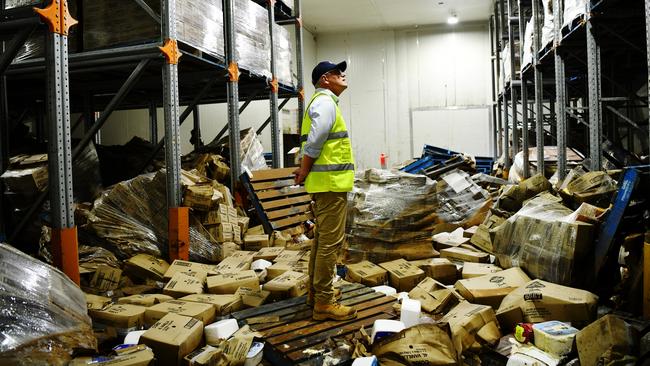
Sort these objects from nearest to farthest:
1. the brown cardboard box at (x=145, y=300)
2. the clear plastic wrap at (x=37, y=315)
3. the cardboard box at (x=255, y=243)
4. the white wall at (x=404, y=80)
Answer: the clear plastic wrap at (x=37, y=315), the brown cardboard box at (x=145, y=300), the cardboard box at (x=255, y=243), the white wall at (x=404, y=80)

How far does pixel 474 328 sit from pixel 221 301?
74.5 inches

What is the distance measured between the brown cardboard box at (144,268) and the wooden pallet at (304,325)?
4.25 ft

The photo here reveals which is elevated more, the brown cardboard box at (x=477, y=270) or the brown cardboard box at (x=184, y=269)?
the brown cardboard box at (x=184, y=269)

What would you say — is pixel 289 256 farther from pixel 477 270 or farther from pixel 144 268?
pixel 477 270

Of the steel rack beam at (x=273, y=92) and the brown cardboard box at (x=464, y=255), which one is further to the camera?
the steel rack beam at (x=273, y=92)

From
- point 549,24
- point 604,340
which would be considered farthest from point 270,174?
point 604,340

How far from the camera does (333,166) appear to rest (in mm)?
3299

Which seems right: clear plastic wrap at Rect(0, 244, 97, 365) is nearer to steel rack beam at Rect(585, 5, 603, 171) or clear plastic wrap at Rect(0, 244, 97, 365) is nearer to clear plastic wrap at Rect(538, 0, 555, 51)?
steel rack beam at Rect(585, 5, 603, 171)

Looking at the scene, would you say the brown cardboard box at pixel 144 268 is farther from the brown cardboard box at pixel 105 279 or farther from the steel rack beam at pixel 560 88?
the steel rack beam at pixel 560 88

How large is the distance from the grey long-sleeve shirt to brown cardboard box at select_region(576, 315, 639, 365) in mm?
1981

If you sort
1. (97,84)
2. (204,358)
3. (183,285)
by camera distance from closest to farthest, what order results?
(204,358), (183,285), (97,84)

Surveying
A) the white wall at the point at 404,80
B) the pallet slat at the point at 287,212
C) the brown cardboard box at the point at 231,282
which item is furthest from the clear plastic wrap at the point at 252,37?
the white wall at the point at 404,80

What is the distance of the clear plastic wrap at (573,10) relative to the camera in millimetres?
5105

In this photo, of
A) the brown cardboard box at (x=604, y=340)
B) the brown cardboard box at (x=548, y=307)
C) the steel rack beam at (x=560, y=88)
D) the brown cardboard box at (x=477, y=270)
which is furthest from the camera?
the steel rack beam at (x=560, y=88)
